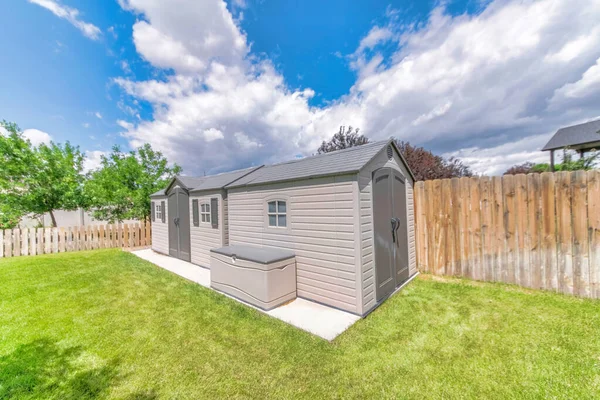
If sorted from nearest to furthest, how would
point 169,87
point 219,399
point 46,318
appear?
point 219,399 → point 46,318 → point 169,87

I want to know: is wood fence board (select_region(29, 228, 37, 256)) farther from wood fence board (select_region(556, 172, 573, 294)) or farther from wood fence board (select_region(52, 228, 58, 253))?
wood fence board (select_region(556, 172, 573, 294))

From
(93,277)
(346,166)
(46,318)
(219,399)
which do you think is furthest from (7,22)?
(219,399)

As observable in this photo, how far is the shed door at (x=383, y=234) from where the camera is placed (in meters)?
3.81

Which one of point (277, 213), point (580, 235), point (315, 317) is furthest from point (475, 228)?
point (277, 213)

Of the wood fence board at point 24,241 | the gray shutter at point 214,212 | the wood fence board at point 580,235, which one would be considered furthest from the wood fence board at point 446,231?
the wood fence board at point 24,241

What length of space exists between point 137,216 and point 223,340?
12.0 m

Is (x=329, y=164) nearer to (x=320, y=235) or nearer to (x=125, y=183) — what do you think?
(x=320, y=235)

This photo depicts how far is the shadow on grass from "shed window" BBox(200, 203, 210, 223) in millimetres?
4066

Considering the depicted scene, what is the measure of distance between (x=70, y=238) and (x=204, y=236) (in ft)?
24.3

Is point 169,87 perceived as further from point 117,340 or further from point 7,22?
point 117,340

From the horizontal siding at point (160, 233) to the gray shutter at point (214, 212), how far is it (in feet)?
10.5

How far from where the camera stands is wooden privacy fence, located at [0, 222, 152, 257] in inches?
316

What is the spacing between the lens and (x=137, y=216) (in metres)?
11.7

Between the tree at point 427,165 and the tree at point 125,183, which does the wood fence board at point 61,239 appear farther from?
the tree at point 427,165
